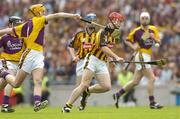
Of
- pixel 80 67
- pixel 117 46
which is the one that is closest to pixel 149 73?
pixel 80 67

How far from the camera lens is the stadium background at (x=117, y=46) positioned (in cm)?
3003

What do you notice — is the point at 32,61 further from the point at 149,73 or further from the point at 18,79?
the point at 149,73

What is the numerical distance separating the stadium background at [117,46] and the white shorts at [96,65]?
860 cm

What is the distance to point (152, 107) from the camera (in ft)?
72.9

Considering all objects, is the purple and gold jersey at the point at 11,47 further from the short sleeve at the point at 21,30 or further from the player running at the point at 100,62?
the player running at the point at 100,62

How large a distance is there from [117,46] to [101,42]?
12.2 meters

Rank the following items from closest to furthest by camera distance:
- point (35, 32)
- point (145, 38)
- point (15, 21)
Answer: point (35, 32)
point (15, 21)
point (145, 38)

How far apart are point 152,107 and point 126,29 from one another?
11042 mm

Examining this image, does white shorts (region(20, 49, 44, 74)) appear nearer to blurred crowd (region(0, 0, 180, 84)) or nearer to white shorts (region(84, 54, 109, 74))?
white shorts (region(84, 54, 109, 74))

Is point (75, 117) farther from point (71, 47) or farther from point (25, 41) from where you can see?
point (71, 47)

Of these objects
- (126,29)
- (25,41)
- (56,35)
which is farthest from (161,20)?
(25,41)

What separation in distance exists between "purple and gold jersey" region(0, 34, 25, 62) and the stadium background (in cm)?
800

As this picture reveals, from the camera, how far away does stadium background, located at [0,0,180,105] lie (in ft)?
98.5

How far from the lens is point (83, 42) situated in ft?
73.0
